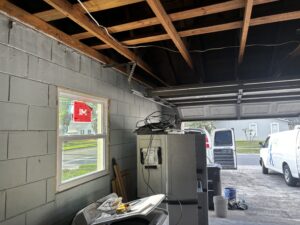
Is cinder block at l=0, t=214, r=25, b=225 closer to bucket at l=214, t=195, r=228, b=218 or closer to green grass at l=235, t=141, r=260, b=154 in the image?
bucket at l=214, t=195, r=228, b=218

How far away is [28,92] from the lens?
189 centimetres

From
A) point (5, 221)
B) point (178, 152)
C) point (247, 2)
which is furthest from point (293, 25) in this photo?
point (5, 221)

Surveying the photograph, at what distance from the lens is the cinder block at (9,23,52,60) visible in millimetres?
1803

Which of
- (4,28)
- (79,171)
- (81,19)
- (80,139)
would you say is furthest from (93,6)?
(79,171)

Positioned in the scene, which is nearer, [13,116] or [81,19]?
[13,116]

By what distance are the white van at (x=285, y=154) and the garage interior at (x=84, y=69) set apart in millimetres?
3197

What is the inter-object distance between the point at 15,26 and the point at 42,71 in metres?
0.41

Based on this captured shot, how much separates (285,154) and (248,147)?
10.6 metres

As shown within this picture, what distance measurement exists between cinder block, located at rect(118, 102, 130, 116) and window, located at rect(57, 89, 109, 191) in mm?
434

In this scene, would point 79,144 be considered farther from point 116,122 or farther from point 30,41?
point 30,41

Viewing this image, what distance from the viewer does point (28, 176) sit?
1.84 metres

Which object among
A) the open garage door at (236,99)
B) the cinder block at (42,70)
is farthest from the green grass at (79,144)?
the open garage door at (236,99)

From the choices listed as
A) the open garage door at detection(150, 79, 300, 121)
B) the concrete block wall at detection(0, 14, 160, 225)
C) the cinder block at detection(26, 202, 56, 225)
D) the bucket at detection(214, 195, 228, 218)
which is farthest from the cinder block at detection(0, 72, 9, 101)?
the bucket at detection(214, 195, 228, 218)

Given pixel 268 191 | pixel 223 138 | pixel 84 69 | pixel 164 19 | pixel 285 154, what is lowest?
pixel 268 191
